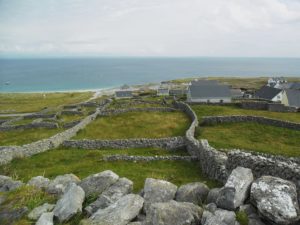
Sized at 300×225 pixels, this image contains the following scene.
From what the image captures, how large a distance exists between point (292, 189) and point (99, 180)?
6.80 meters

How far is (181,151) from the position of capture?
1238 inches

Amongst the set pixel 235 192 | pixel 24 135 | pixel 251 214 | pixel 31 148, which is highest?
pixel 235 192

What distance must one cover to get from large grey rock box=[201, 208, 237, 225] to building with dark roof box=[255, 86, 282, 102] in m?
76.2

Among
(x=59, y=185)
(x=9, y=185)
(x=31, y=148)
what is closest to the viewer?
(x=59, y=185)

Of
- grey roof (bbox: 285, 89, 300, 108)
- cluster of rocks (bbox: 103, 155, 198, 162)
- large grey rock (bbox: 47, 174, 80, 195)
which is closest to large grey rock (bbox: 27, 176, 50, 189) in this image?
large grey rock (bbox: 47, 174, 80, 195)

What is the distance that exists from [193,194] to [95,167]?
15.7 m

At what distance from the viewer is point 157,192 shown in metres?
10.1

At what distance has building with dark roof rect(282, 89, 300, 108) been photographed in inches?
2847

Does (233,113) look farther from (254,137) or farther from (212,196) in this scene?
(212,196)

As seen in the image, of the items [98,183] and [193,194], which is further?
[98,183]

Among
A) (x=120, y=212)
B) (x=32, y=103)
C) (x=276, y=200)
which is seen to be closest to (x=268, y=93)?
(x=276, y=200)

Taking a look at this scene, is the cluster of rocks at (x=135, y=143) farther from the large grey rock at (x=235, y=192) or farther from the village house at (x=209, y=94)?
the village house at (x=209, y=94)

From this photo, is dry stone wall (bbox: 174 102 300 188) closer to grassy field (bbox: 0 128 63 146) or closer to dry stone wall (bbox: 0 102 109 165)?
dry stone wall (bbox: 0 102 109 165)

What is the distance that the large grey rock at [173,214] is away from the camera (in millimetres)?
8223
